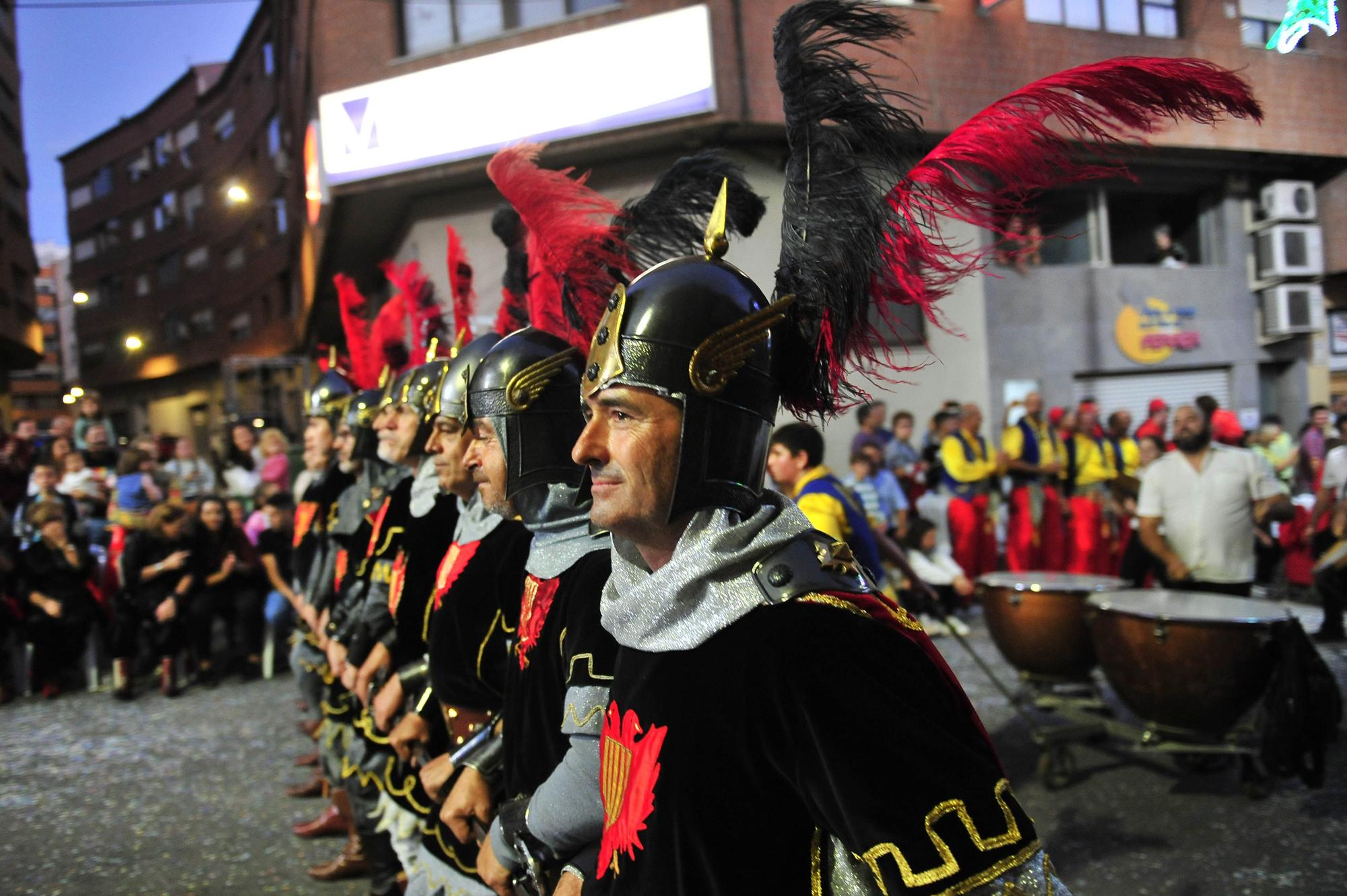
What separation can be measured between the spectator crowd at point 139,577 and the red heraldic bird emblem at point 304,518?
2.01 m

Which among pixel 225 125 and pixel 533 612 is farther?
pixel 225 125

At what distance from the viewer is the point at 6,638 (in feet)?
27.0

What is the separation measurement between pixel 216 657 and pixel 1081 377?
1205cm

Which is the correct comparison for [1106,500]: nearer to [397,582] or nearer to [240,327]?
[397,582]

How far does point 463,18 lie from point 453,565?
9.77 metres

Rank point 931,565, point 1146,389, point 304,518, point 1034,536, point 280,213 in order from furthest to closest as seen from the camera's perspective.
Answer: point 280,213
point 1146,389
point 1034,536
point 931,565
point 304,518

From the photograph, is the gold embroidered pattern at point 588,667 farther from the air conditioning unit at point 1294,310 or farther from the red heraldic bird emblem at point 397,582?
the air conditioning unit at point 1294,310

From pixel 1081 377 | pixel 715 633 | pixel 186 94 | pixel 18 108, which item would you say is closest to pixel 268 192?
pixel 18 108

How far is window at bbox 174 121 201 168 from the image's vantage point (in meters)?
35.7

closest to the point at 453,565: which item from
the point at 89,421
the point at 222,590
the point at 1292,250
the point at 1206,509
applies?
the point at 1206,509

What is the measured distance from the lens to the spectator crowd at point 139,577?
321 inches

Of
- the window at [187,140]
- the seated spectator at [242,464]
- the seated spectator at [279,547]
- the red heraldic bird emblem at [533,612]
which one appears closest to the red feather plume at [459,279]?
the red heraldic bird emblem at [533,612]

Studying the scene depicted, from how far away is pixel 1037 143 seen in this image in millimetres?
1624

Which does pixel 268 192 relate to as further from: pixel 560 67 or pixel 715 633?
pixel 715 633
